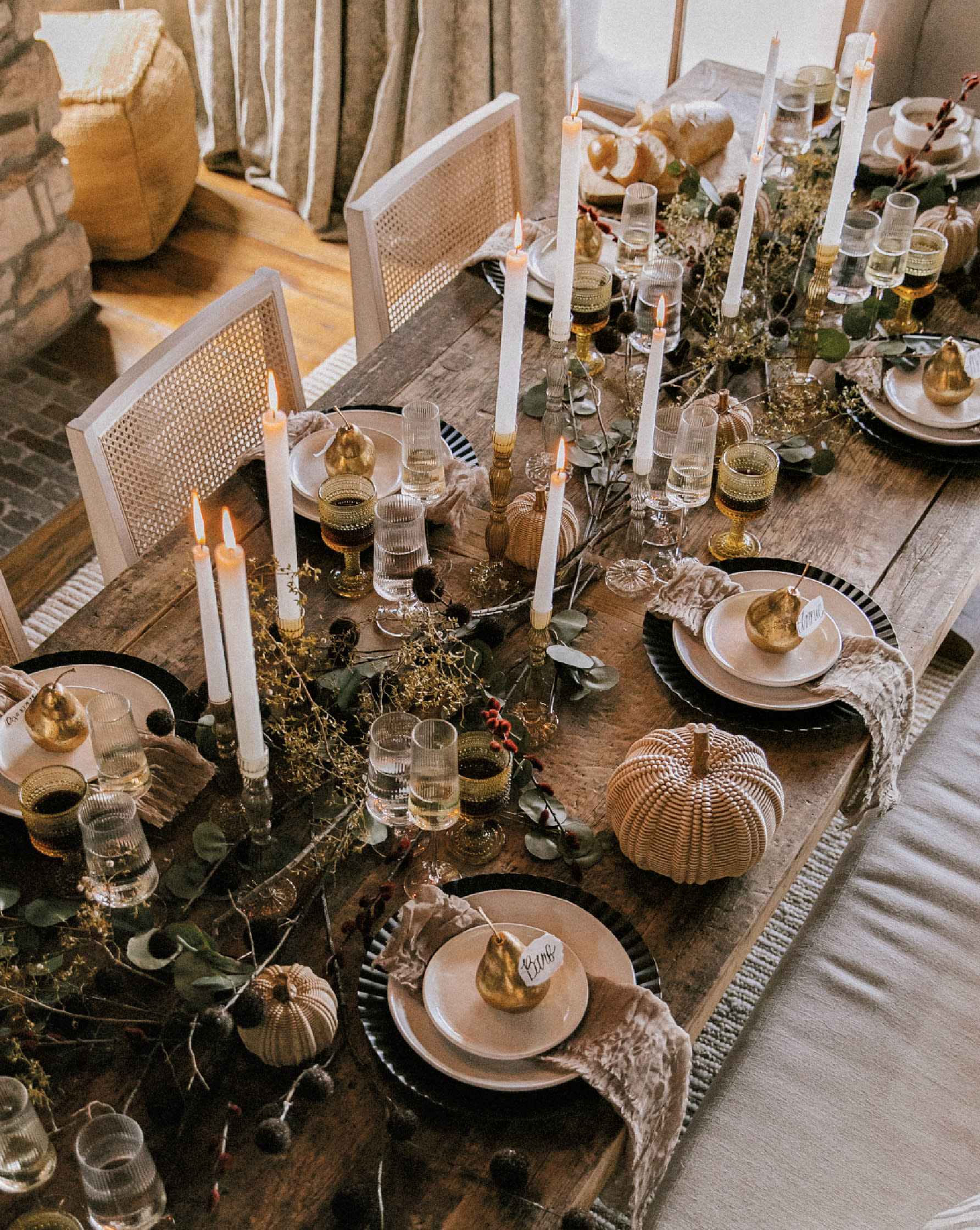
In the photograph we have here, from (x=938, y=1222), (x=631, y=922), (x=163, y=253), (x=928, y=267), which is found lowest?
(x=163, y=253)

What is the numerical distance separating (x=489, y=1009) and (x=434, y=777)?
0.21 m

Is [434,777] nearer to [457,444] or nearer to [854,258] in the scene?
[457,444]

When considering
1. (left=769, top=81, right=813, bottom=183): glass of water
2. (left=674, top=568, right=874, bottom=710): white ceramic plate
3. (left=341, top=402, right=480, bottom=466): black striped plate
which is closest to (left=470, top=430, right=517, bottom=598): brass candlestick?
(left=341, top=402, right=480, bottom=466): black striped plate

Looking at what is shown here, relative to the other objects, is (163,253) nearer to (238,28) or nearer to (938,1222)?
(238,28)

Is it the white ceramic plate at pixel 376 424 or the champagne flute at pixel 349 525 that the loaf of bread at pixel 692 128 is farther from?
the champagne flute at pixel 349 525

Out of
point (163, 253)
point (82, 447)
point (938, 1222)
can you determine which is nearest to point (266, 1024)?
point (938, 1222)

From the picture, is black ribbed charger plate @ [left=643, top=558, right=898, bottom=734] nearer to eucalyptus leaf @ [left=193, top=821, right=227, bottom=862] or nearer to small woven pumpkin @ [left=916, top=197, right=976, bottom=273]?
eucalyptus leaf @ [left=193, top=821, right=227, bottom=862]

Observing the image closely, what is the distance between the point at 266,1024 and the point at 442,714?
0.40 metres

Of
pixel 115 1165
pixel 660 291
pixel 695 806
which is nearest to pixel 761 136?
pixel 660 291

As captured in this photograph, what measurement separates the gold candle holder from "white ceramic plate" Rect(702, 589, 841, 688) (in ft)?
0.64

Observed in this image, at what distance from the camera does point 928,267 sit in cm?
191

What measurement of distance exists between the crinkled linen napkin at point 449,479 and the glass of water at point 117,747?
0.49m

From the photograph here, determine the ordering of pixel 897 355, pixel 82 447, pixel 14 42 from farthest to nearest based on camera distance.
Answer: pixel 14 42 < pixel 897 355 < pixel 82 447

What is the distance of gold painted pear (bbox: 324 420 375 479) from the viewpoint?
5.18 ft
